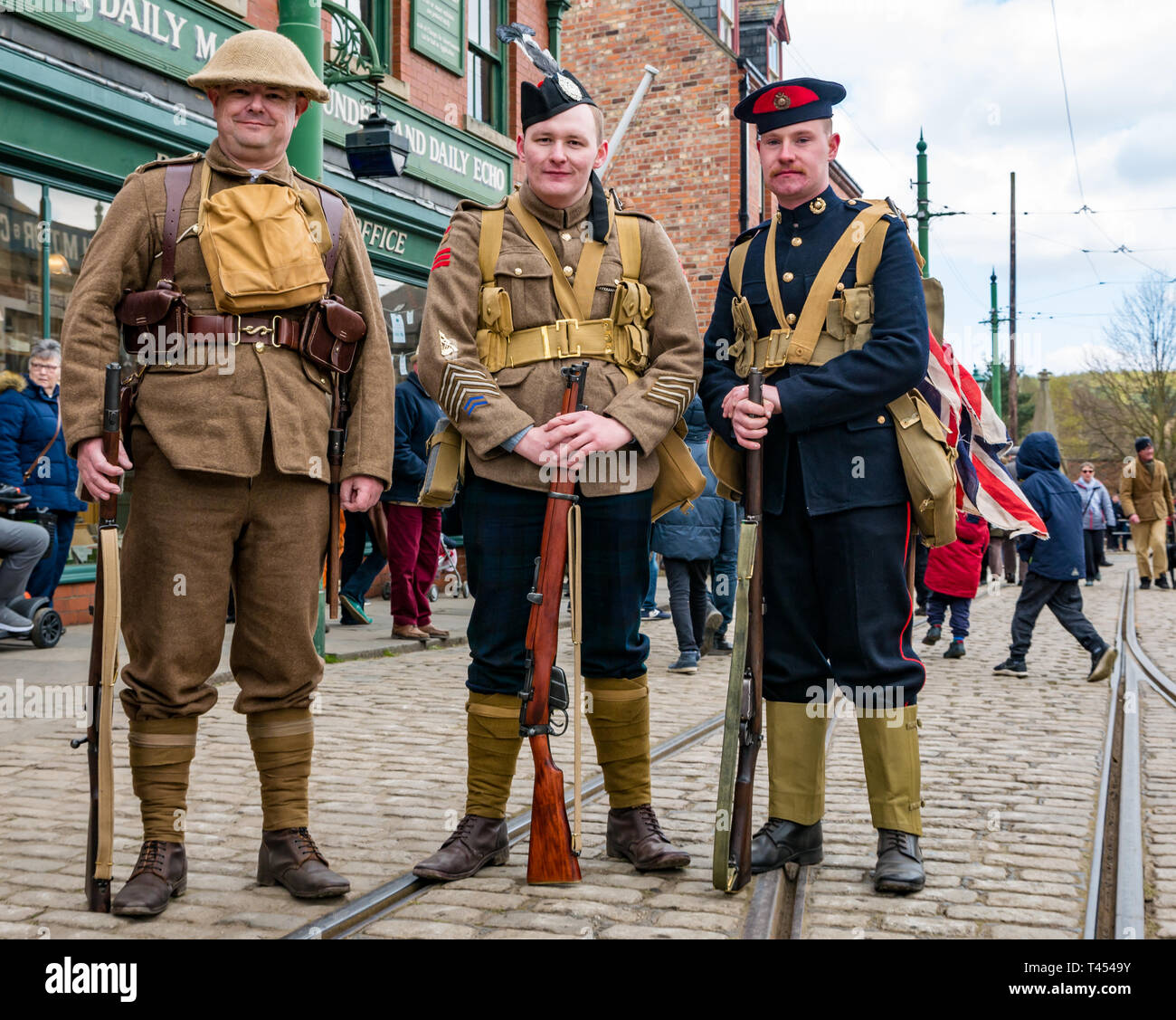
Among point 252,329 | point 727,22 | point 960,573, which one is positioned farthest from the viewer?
point 727,22

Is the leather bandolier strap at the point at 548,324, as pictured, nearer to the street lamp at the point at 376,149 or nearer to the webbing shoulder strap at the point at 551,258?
the webbing shoulder strap at the point at 551,258

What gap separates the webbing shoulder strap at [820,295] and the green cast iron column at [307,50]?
4577 mm

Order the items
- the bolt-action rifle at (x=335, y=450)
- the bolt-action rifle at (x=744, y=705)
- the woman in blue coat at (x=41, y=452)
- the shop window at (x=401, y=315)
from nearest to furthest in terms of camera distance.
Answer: the bolt-action rifle at (x=744, y=705) < the bolt-action rifle at (x=335, y=450) < the woman in blue coat at (x=41, y=452) < the shop window at (x=401, y=315)

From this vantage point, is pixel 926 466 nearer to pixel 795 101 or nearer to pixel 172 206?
pixel 795 101

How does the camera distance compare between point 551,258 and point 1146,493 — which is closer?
point 551,258

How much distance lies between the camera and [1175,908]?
3445mm

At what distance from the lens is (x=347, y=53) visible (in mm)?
11031

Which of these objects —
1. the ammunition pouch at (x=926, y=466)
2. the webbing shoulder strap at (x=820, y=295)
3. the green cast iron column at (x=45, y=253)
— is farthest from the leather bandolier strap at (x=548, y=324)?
the green cast iron column at (x=45, y=253)

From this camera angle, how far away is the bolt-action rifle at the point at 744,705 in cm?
347

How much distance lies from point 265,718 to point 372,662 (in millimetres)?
5224

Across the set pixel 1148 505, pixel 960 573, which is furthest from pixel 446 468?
pixel 1148 505

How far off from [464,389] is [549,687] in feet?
2.82
